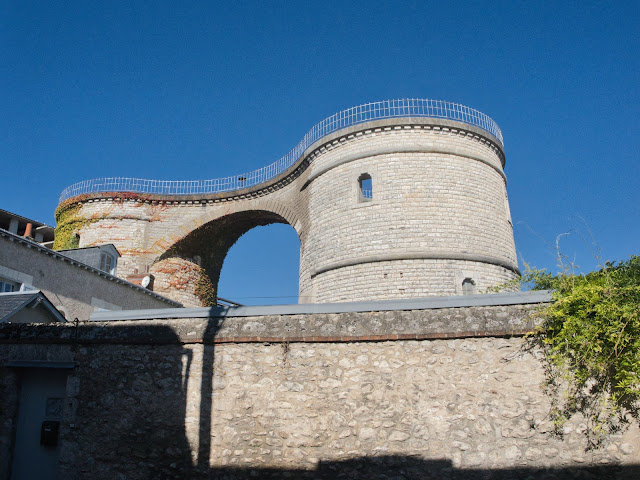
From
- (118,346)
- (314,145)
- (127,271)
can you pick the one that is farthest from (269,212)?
(118,346)

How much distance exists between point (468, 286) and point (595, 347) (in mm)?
10614

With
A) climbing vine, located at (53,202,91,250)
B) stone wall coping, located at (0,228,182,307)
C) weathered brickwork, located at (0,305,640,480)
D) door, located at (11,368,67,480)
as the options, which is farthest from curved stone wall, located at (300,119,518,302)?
climbing vine, located at (53,202,91,250)

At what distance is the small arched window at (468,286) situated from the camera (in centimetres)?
1434

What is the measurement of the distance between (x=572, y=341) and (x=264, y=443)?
298cm

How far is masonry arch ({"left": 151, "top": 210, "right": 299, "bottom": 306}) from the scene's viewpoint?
21703 millimetres

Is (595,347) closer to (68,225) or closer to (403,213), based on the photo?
(403,213)

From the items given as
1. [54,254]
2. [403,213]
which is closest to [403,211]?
[403,213]

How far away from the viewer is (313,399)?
492 cm

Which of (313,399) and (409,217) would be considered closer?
(313,399)

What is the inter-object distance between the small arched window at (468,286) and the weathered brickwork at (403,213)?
0.38 ft

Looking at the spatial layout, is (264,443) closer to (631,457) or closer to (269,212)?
(631,457)

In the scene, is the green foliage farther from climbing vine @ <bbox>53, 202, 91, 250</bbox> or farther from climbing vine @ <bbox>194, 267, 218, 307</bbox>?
climbing vine @ <bbox>53, 202, 91, 250</bbox>

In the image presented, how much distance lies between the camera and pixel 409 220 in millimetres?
14586

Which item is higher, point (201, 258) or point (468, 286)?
point (201, 258)
